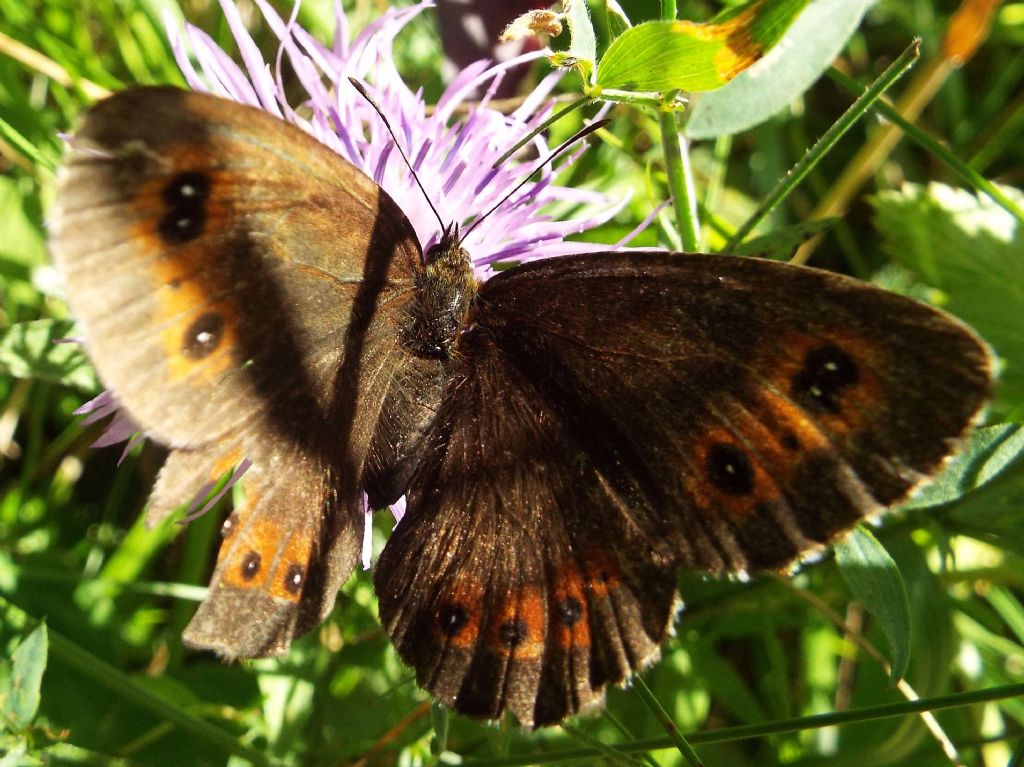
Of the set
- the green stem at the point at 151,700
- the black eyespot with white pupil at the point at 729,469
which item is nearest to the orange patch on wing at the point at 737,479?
the black eyespot with white pupil at the point at 729,469

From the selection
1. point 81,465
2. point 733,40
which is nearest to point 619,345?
point 733,40

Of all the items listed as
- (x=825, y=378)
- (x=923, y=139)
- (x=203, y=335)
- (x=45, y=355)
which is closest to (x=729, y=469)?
(x=825, y=378)

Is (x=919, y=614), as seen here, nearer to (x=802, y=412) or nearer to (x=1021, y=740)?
(x=1021, y=740)

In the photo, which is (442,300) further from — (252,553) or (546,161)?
(252,553)

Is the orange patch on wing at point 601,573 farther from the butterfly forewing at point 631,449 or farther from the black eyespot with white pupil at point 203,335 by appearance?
the black eyespot with white pupil at point 203,335

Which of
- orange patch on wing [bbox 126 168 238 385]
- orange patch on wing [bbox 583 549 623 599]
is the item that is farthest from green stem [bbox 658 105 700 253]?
orange patch on wing [bbox 126 168 238 385]
